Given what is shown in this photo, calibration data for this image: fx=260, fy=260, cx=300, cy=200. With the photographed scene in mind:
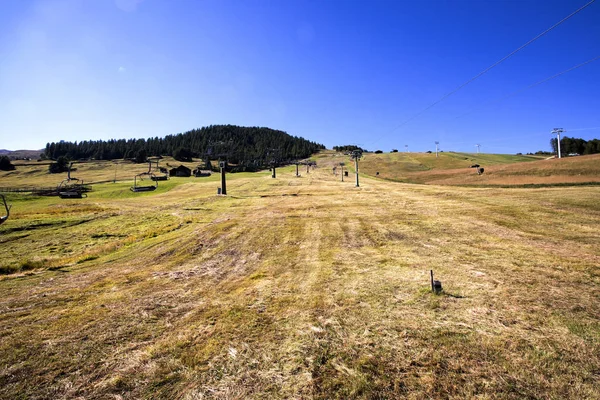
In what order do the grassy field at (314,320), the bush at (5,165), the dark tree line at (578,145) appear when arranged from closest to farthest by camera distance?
1. the grassy field at (314,320)
2. the bush at (5,165)
3. the dark tree line at (578,145)

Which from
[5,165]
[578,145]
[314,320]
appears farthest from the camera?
[578,145]

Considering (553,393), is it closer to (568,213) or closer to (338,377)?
(338,377)

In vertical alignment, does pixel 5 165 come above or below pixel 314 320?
above

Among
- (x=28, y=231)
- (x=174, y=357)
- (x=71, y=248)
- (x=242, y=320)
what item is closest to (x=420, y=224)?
(x=242, y=320)

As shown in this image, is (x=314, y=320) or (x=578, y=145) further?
(x=578, y=145)

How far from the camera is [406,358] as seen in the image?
5207 millimetres

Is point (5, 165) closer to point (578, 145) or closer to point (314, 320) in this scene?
point (314, 320)

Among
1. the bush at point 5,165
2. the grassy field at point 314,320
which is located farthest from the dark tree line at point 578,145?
the bush at point 5,165

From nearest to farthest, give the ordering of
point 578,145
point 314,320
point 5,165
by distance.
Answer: point 314,320 → point 5,165 → point 578,145

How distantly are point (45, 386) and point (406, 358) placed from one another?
685 cm

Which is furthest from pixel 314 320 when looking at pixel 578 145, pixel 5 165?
pixel 578 145

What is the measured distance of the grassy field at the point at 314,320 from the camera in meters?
4.71

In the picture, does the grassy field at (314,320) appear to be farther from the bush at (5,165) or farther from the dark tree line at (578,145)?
the dark tree line at (578,145)

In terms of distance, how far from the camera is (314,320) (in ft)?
22.1
